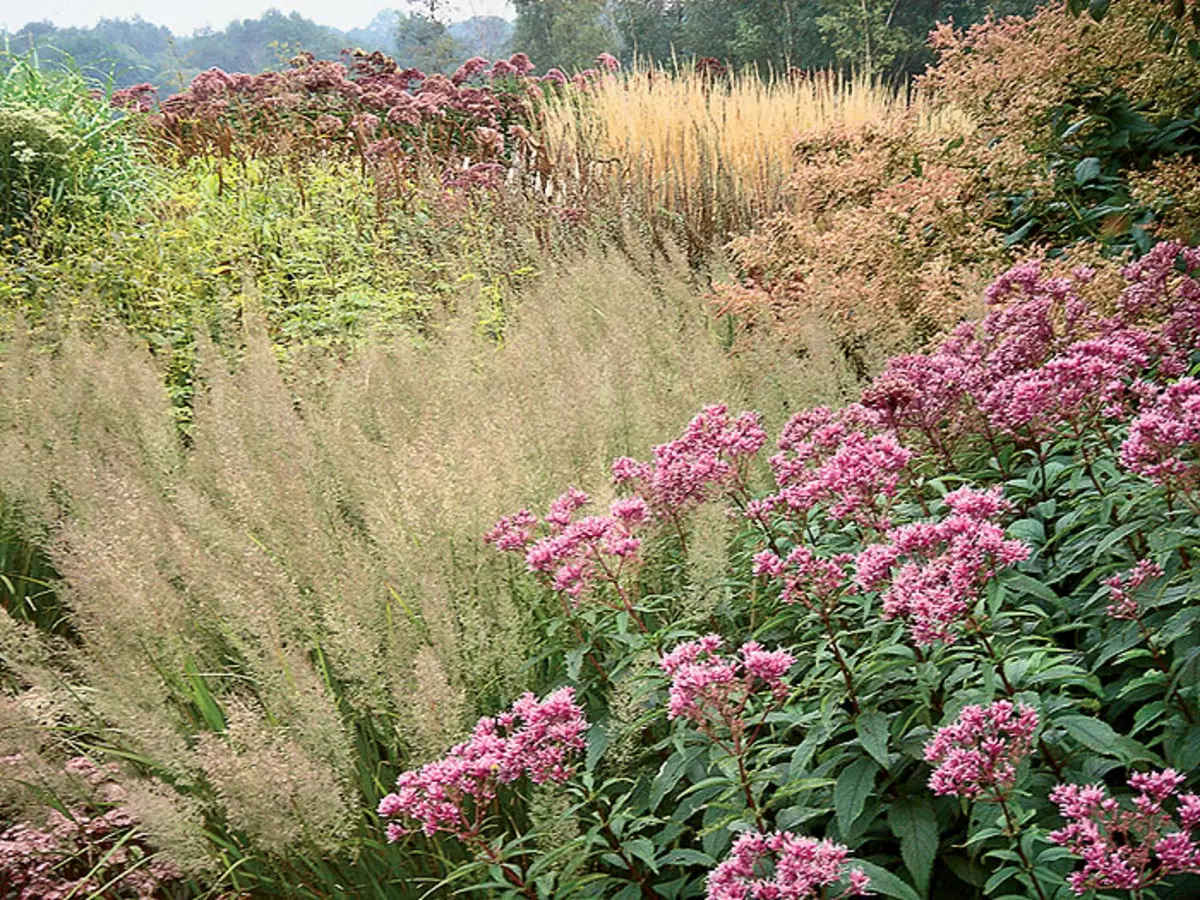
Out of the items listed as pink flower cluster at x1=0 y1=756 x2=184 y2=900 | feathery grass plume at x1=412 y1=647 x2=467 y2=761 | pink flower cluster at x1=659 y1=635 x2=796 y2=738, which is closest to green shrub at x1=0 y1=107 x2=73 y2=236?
pink flower cluster at x1=0 y1=756 x2=184 y2=900

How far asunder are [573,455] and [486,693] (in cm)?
97

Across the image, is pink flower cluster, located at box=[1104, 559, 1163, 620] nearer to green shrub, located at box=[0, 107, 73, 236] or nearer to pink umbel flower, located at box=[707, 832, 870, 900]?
pink umbel flower, located at box=[707, 832, 870, 900]

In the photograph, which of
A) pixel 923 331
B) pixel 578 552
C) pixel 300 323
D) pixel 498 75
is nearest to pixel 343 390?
pixel 300 323

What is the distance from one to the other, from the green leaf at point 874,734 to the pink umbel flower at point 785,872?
0.23 meters

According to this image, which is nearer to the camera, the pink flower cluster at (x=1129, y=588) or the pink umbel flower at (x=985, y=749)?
the pink umbel flower at (x=985, y=749)

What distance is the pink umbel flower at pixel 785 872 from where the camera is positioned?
1134 mm

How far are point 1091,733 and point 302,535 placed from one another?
182cm

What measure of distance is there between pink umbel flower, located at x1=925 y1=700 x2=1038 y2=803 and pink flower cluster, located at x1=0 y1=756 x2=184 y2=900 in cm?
157

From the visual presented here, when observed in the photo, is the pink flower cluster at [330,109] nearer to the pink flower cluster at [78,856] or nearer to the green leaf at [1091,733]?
the pink flower cluster at [78,856]

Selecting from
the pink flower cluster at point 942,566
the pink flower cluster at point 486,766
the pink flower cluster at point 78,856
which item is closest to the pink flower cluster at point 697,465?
the pink flower cluster at point 942,566

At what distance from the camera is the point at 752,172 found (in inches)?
283

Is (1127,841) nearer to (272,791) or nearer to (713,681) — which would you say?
(713,681)

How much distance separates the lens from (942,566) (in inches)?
54.7

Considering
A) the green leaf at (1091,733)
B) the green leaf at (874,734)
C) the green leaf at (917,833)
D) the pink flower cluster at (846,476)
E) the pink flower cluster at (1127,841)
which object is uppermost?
the pink flower cluster at (846,476)
